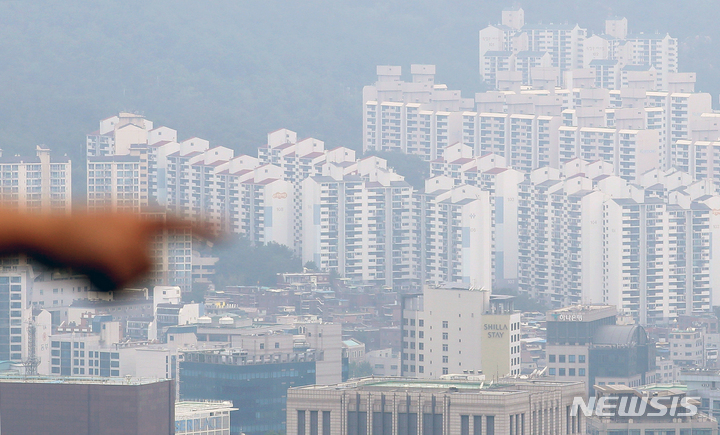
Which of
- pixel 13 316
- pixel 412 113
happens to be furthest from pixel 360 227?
pixel 13 316

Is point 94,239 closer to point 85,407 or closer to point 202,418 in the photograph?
point 202,418

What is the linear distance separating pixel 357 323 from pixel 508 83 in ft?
61.5

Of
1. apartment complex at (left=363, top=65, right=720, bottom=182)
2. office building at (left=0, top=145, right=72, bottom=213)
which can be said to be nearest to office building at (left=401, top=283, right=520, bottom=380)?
office building at (left=0, top=145, right=72, bottom=213)

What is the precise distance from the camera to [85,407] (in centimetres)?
1869

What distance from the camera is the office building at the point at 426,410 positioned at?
1723 centimetres

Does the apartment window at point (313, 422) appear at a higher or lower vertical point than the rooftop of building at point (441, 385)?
lower

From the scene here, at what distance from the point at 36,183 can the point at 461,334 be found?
15.8 metres

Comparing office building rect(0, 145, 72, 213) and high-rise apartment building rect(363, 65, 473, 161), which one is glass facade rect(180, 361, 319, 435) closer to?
office building rect(0, 145, 72, 213)

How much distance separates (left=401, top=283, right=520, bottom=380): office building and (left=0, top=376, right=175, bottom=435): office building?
8.32 meters

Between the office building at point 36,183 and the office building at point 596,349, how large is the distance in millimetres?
13409

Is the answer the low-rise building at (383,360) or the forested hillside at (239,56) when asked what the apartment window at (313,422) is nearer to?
the low-rise building at (383,360)

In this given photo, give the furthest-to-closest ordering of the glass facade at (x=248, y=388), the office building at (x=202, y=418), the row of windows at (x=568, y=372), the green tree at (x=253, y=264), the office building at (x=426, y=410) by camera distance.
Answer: the green tree at (x=253, y=264) < the row of windows at (x=568, y=372) < the glass facade at (x=248, y=388) < the office building at (x=202, y=418) < the office building at (x=426, y=410)

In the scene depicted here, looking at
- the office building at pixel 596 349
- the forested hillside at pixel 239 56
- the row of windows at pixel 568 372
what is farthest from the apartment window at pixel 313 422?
the forested hillside at pixel 239 56

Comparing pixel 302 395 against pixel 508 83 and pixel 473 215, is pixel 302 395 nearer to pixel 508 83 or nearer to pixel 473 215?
pixel 473 215
